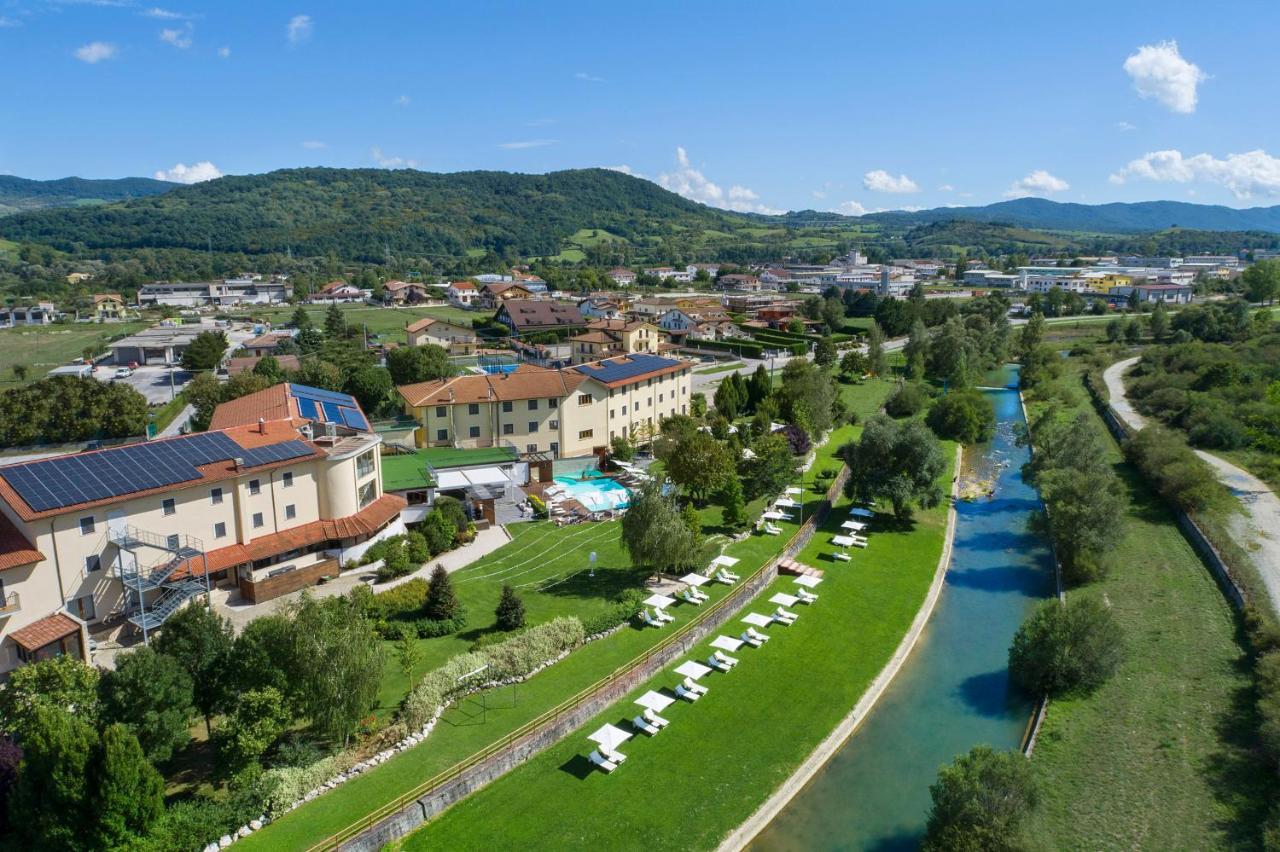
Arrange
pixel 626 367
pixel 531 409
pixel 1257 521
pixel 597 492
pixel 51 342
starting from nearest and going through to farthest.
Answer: pixel 1257 521 → pixel 597 492 → pixel 531 409 → pixel 626 367 → pixel 51 342

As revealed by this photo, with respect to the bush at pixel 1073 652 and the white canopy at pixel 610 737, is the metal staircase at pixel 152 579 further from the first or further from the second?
the bush at pixel 1073 652

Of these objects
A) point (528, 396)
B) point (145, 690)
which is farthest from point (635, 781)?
point (528, 396)

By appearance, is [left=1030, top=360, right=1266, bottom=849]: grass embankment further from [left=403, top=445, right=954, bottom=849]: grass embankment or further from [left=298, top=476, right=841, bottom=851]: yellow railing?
[left=298, top=476, right=841, bottom=851]: yellow railing

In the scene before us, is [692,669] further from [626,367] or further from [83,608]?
[626,367]

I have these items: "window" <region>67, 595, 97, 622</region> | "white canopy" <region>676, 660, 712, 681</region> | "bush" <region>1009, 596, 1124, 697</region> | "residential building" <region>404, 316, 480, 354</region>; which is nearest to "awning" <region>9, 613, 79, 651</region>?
"window" <region>67, 595, 97, 622</region>

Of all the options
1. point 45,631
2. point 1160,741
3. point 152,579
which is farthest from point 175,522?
point 1160,741

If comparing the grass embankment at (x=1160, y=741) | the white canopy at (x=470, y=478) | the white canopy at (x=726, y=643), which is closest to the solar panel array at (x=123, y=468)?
the white canopy at (x=470, y=478)
